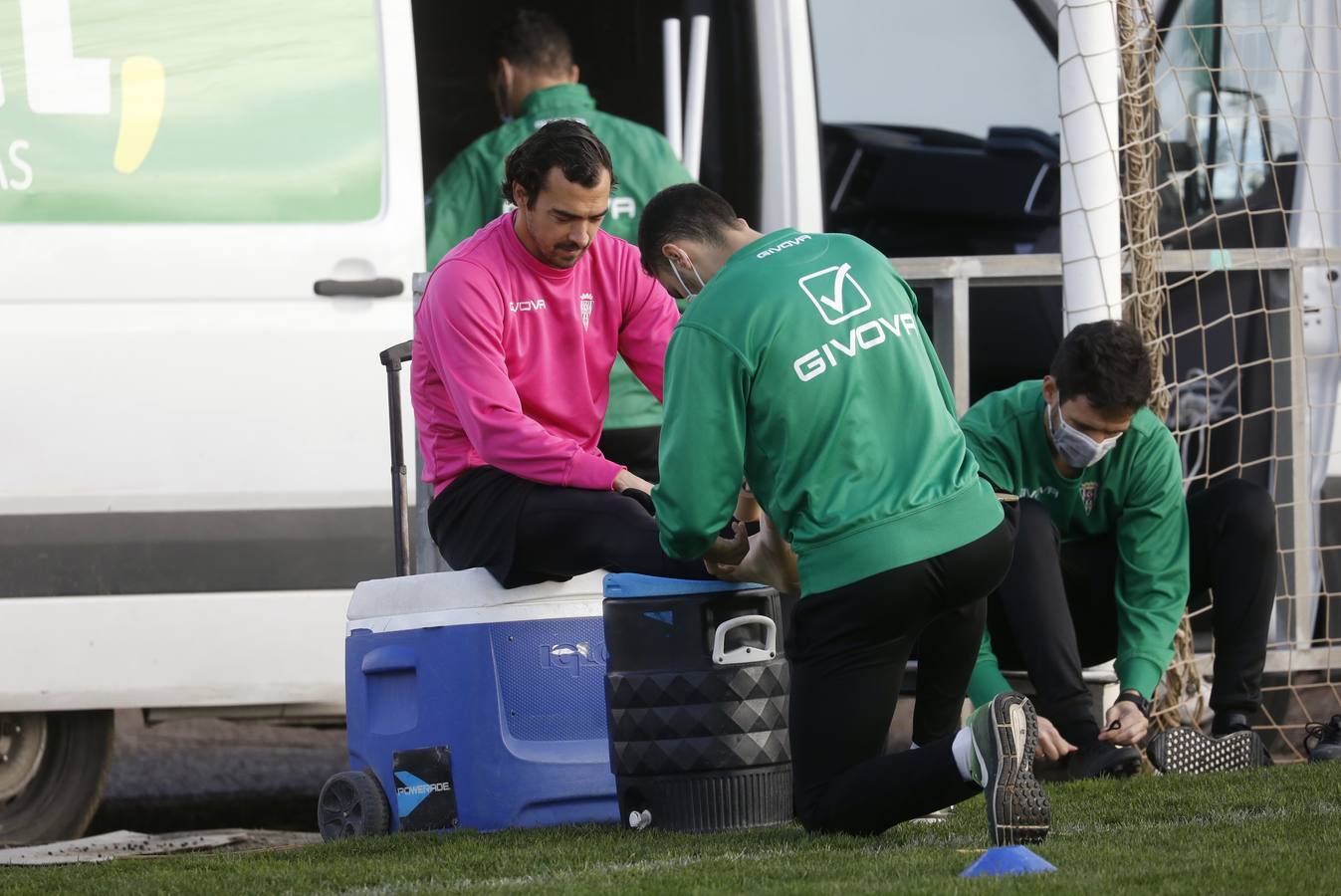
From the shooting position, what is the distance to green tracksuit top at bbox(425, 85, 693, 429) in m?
4.50

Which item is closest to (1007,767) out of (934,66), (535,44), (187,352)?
(187,352)

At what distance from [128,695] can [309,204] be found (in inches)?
44.8

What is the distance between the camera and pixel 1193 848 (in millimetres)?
2885

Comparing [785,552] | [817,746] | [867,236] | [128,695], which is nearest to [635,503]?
[785,552]

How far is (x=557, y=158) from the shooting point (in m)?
3.58

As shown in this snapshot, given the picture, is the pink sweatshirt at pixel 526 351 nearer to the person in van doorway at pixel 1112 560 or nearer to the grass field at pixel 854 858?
the grass field at pixel 854 858

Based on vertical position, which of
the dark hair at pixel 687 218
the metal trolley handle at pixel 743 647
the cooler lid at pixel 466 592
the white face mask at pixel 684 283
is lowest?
the metal trolley handle at pixel 743 647

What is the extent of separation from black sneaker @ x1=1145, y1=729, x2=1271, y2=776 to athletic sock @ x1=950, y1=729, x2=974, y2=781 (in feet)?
3.81

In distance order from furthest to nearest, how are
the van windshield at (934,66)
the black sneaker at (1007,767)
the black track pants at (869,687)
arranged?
1. the van windshield at (934,66)
2. the black track pants at (869,687)
3. the black sneaker at (1007,767)

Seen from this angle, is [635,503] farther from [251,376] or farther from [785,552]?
[251,376]

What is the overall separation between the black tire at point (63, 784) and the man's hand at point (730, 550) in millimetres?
1694

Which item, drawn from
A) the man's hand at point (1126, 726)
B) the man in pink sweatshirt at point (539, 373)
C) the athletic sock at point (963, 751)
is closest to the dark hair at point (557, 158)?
the man in pink sweatshirt at point (539, 373)

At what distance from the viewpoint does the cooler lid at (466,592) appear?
137 inches

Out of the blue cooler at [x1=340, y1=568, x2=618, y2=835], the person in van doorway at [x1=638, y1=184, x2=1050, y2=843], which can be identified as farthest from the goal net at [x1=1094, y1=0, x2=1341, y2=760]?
the blue cooler at [x1=340, y1=568, x2=618, y2=835]
